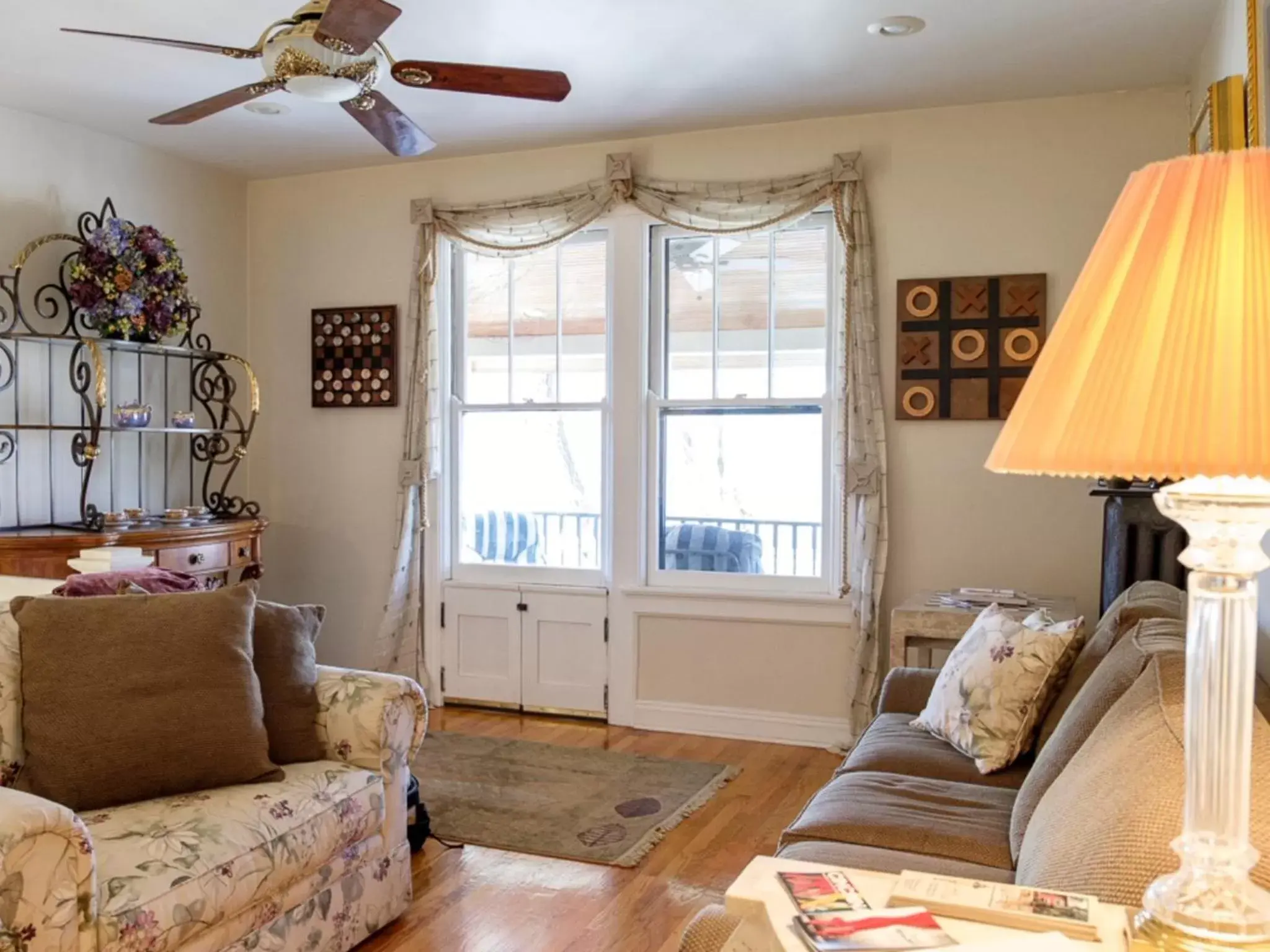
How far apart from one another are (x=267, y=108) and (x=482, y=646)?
258 centimetres

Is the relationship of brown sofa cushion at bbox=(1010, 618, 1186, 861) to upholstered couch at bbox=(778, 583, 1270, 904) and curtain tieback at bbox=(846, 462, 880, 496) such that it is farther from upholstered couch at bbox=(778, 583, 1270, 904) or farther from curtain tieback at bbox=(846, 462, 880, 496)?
curtain tieback at bbox=(846, 462, 880, 496)

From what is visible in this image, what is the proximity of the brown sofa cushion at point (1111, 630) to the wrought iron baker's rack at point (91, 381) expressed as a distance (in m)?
3.58

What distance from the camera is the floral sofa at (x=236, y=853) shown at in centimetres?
184

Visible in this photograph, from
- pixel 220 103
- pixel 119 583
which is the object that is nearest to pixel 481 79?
pixel 220 103

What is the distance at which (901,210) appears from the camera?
14.5 feet

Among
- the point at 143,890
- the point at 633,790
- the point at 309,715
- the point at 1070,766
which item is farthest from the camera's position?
the point at 633,790

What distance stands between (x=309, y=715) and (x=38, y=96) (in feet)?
9.99

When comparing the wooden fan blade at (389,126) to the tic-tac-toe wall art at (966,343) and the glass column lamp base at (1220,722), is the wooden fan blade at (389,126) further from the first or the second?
the glass column lamp base at (1220,722)

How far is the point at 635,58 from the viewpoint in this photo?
3.79m

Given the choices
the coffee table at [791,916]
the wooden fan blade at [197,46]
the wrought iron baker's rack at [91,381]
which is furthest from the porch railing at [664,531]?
the coffee table at [791,916]

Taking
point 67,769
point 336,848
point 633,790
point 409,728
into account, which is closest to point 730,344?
point 633,790

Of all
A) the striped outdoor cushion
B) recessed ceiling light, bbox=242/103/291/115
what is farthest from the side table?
recessed ceiling light, bbox=242/103/291/115

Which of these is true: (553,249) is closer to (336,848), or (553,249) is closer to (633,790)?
(633,790)

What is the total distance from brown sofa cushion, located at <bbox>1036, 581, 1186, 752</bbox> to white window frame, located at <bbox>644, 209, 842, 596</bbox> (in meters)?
1.87
